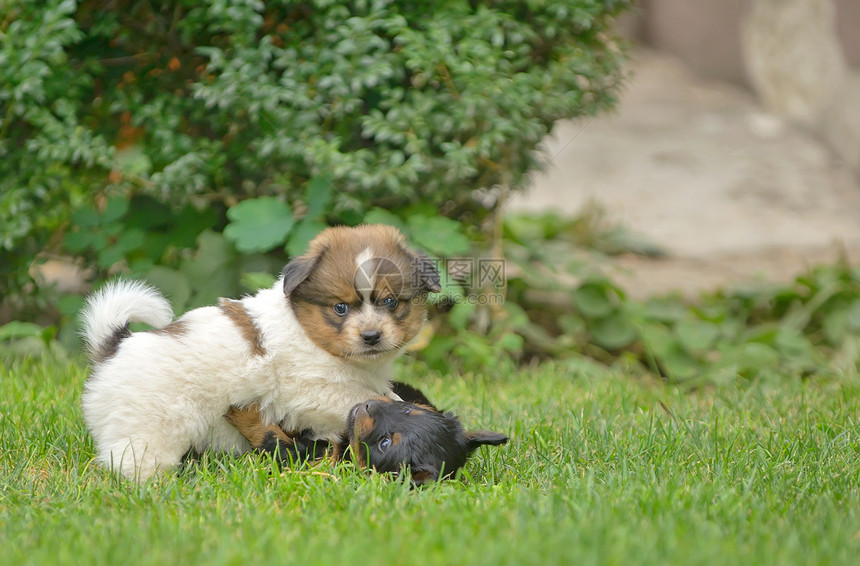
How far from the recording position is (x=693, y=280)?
8055 mm

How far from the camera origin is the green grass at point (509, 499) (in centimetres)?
256

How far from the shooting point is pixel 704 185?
36.2 feet

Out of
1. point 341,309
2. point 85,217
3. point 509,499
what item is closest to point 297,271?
point 341,309

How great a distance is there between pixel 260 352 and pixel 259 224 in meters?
1.96

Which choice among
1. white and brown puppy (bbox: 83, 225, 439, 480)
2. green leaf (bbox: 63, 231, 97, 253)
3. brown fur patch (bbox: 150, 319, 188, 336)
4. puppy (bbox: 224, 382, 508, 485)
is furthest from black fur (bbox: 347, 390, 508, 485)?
green leaf (bbox: 63, 231, 97, 253)

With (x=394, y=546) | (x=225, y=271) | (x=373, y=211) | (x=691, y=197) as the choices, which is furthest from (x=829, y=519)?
(x=691, y=197)

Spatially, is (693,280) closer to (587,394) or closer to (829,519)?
(587,394)

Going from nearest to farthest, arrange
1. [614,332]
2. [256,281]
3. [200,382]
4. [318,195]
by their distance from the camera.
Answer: [200,382]
[256,281]
[318,195]
[614,332]

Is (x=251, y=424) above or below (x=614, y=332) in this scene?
above

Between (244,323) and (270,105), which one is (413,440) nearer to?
(244,323)

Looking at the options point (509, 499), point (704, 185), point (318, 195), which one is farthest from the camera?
point (704, 185)

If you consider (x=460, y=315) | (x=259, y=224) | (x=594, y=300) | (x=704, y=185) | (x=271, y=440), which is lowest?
(x=704, y=185)

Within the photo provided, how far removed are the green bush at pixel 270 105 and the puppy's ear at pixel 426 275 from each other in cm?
164

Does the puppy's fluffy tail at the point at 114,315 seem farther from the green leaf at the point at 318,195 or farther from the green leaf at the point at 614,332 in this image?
the green leaf at the point at 614,332
